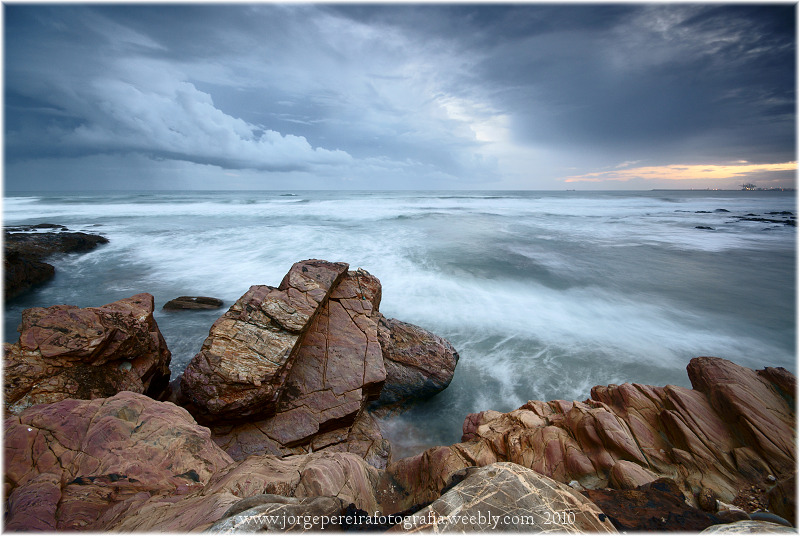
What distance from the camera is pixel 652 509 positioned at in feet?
9.22

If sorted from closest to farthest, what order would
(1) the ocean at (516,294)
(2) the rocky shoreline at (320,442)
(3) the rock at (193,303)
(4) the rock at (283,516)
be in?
(4) the rock at (283,516) → (2) the rocky shoreline at (320,442) → (1) the ocean at (516,294) → (3) the rock at (193,303)

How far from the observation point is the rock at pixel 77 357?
4.25 m

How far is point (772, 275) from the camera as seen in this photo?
1439cm

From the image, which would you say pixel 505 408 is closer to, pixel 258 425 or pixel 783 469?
pixel 783 469

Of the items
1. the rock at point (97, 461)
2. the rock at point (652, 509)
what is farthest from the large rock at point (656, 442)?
the rock at point (97, 461)

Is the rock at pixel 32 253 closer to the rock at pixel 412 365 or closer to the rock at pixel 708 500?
the rock at pixel 412 365

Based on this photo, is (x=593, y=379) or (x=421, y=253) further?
(x=421, y=253)

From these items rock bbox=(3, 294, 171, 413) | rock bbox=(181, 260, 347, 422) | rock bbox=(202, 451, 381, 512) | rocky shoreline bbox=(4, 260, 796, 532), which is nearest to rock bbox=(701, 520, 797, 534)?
rocky shoreline bbox=(4, 260, 796, 532)

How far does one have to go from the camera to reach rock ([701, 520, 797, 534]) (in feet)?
7.59

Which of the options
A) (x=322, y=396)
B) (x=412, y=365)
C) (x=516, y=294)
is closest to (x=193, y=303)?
(x=322, y=396)

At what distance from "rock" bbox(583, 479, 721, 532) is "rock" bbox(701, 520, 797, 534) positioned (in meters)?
0.20

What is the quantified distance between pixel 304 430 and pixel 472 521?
3609 mm

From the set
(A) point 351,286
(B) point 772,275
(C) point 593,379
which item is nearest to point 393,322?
(A) point 351,286

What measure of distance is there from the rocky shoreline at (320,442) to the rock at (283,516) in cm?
1
